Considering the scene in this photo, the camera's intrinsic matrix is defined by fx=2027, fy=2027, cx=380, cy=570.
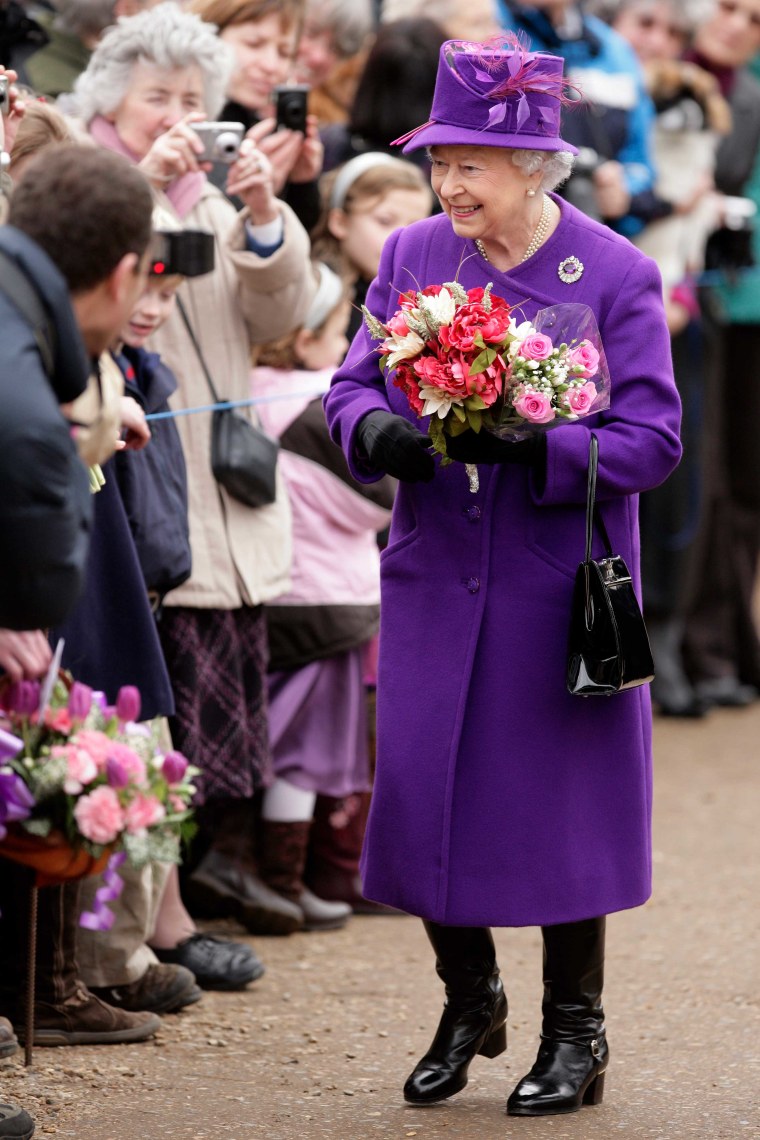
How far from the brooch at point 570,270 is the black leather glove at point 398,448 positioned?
421 mm

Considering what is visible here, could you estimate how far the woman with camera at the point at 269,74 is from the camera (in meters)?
5.59

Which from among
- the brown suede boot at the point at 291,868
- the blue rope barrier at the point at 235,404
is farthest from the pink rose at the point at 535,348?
the brown suede boot at the point at 291,868

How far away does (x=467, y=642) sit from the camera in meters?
3.95

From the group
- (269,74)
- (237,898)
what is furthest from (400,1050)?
(269,74)

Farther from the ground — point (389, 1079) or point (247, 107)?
point (247, 107)

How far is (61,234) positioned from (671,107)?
5.30 metres

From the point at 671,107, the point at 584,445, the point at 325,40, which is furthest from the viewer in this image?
the point at 671,107

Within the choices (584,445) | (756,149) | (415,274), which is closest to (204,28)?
(415,274)

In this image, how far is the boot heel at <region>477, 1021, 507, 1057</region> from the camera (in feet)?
13.8

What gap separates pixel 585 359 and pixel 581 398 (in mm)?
78

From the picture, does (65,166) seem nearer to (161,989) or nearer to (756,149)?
(161,989)

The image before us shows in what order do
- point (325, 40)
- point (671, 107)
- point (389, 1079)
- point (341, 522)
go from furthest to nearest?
1. point (671, 107)
2. point (325, 40)
3. point (341, 522)
4. point (389, 1079)

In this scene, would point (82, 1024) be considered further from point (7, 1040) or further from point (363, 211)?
point (363, 211)

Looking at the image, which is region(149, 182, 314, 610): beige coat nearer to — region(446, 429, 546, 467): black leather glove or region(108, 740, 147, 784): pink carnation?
region(446, 429, 546, 467): black leather glove
